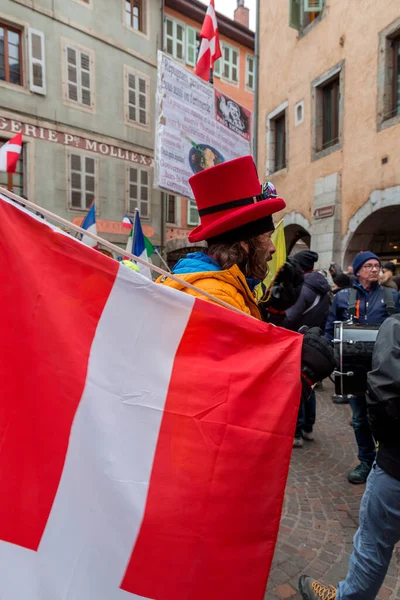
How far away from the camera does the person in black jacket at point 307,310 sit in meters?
4.31

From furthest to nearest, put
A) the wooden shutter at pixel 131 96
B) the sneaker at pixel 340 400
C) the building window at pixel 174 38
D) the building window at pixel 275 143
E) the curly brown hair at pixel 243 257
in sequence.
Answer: the building window at pixel 174 38, the wooden shutter at pixel 131 96, the building window at pixel 275 143, the sneaker at pixel 340 400, the curly brown hair at pixel 243 257

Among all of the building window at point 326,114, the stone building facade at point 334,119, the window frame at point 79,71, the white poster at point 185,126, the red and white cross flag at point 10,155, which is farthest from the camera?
the window frame at point 79,71

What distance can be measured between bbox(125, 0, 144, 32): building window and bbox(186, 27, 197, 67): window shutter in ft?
7.81

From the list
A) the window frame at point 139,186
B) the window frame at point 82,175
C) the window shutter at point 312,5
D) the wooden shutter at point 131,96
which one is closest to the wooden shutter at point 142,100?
the wooden shutter at point 131,96

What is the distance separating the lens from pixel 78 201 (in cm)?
1502

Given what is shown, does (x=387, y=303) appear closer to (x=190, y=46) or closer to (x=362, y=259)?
(x=362, y=259)

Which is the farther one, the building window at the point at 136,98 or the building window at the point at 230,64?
the building window at the point at 230,64

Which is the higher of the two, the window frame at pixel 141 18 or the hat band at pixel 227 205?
the window frame at pixel 141 18

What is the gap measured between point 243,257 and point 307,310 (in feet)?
9.72

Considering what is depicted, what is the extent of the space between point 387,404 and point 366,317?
239cm

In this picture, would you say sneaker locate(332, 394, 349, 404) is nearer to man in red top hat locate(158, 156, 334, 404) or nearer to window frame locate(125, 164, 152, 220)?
man in red top hat locate(158, 156, 334, 404)

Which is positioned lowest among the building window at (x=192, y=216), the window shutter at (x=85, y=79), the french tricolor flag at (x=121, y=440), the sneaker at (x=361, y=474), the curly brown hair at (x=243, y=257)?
the sneaker at (x=361, y=474)

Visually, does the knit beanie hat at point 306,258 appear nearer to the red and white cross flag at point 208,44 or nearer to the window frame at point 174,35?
the red and white cross flag at point 208,44

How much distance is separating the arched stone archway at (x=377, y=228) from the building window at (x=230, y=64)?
522 inches
